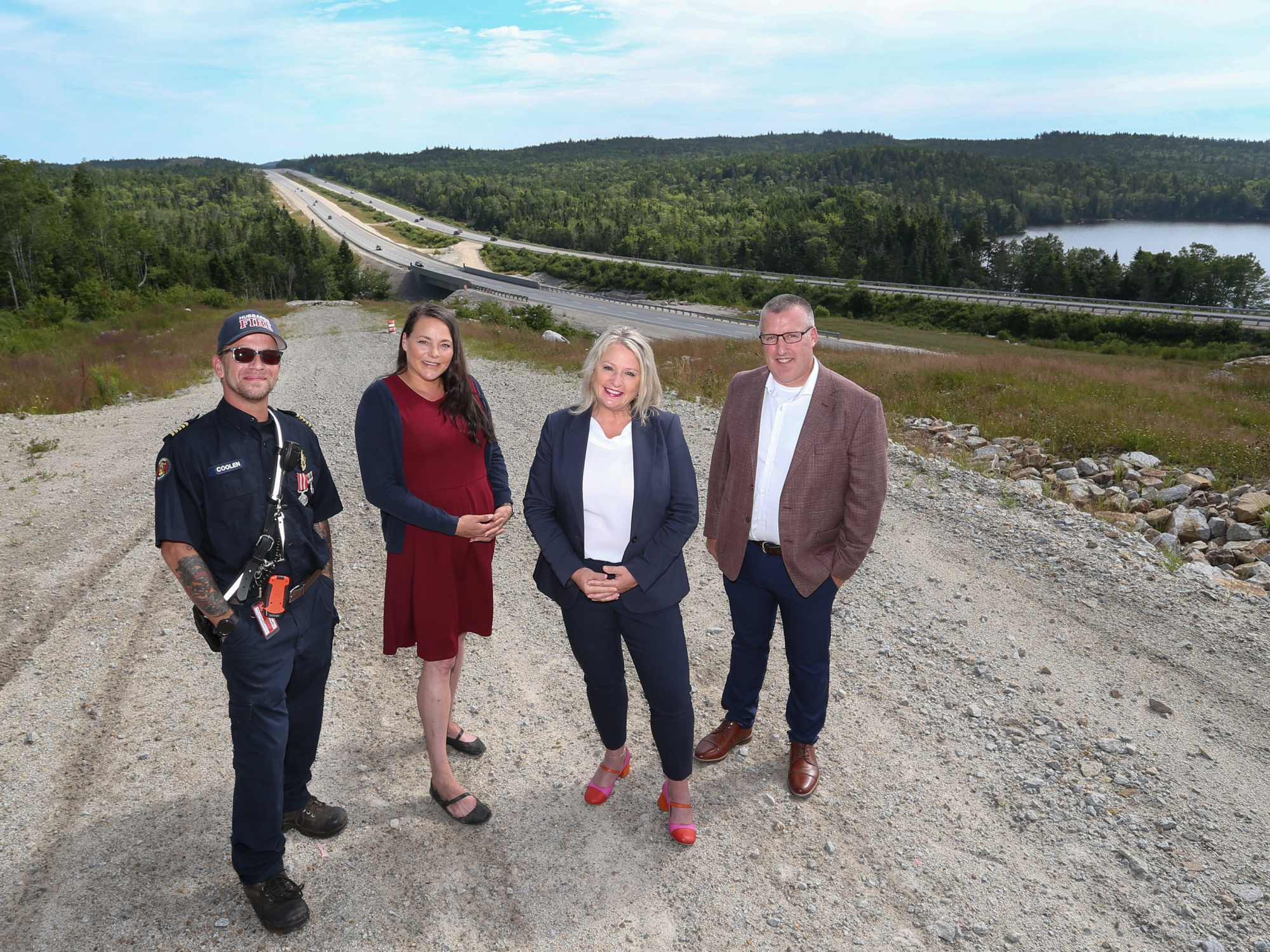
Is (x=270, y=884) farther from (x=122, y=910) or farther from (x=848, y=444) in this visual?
(x=848, y=444)

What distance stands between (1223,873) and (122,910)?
15.3ft

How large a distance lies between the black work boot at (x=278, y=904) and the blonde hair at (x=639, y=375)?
2285 millimetres

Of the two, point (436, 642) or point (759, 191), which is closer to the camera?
point (436, 642)

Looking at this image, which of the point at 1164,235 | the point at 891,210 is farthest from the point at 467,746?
the point at 1164,235

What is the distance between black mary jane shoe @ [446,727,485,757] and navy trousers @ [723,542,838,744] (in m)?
1.42

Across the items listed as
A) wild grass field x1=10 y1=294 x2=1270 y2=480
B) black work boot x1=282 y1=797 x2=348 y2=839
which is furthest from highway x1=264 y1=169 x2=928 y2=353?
black work boot x1=282 y1=797 x2=348 y2=839

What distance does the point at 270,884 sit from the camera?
288 centimetres

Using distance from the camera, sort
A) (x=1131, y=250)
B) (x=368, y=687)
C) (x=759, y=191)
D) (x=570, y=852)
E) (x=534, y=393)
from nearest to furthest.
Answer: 1. (x=570, y=852)
2. (x=368, y=687)
3. (x=534, y=393)
4. (x=1131, y=250)
5. (x=759, y=191)

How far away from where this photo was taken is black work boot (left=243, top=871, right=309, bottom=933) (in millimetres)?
2812

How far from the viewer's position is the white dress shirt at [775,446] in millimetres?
3506

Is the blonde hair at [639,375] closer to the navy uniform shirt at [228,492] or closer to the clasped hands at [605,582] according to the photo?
the clasped hands at [605,582]

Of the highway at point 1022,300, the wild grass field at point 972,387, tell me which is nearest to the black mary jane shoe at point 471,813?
the wild grass field at point 972,387

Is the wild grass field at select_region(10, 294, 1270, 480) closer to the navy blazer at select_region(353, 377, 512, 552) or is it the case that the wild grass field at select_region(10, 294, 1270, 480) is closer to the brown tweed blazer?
the brown tweed blazer

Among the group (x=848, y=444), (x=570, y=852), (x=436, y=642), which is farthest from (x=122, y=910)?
(x=848, y=444)
